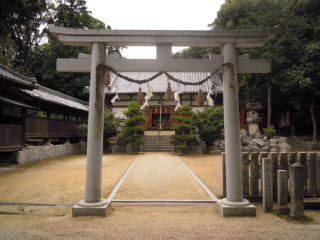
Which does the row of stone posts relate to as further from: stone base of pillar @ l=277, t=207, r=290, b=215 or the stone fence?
the stone fence

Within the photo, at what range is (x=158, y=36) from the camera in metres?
4.66

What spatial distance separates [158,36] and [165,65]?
0.68m

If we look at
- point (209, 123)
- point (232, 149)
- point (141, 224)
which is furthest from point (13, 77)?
point (209, 123)

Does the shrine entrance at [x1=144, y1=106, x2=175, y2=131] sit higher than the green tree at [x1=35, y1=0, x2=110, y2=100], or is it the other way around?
the green tree at [x1=35, y1=0, x2=110, y2=100]

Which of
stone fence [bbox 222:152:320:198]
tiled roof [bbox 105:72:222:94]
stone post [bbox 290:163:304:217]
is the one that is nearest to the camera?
stone post [bbox 290:163:304:217]

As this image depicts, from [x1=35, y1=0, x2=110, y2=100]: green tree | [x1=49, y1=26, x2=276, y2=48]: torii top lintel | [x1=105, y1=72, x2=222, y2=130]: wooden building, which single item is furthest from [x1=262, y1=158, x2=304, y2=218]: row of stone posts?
[x1=35, y1=0, x2=110, y2=100]: green tree

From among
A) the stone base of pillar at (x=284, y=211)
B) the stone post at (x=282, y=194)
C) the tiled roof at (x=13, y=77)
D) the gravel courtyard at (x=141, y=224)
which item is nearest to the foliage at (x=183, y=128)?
the tiled roof at (x=13, y=77)

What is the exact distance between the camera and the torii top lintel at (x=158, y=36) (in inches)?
181

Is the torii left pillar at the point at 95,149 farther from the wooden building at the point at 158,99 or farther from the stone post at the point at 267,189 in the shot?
the wooden building at the point at 158,99

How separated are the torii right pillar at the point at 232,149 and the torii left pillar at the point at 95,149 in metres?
2.74

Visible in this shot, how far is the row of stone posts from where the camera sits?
415 cm

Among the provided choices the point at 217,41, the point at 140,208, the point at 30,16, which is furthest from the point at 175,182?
the point at 30,16

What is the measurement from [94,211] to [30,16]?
25044mm

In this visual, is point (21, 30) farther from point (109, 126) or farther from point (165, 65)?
point (165, 65)
